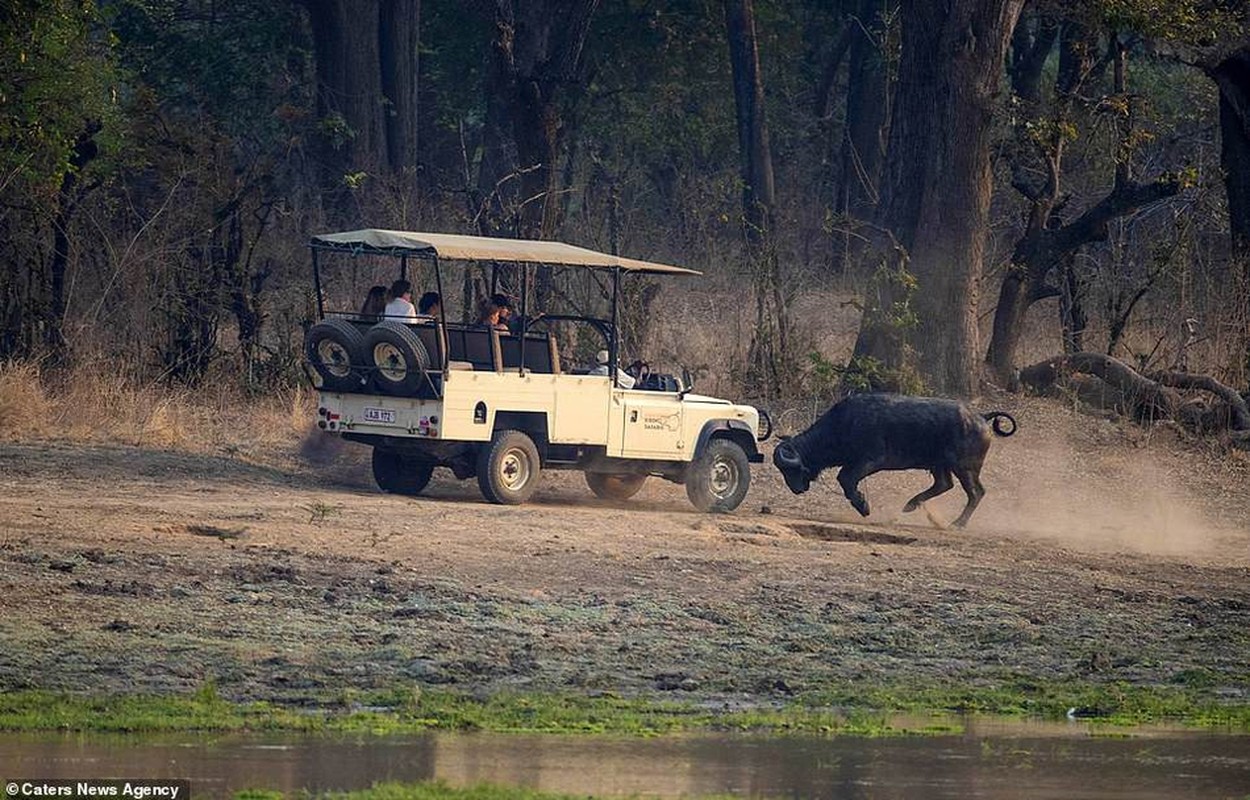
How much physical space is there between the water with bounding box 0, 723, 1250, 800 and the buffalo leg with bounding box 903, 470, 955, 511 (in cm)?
936

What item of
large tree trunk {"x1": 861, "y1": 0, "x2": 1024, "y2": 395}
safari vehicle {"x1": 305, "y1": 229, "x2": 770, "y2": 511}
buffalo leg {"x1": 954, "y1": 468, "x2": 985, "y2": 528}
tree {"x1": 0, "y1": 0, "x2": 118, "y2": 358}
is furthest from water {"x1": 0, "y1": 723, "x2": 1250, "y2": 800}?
large tree trunk {"x1": 861, "y1": 0, "x2": 1024, "y2": 395}

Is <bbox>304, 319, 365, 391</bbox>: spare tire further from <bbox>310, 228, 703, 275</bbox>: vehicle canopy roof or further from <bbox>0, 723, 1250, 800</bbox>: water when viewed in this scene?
<bbox>0, 723, 1250, 800</bbox>: water

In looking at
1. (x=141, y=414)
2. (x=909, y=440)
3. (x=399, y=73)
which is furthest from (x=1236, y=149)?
(x=399, y=73)

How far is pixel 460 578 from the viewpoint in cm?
1412

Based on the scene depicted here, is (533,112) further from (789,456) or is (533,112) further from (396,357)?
(396,357)

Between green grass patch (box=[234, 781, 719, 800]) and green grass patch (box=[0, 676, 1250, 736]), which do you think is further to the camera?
green grass patch (box=[0, 676, 1250, 736])

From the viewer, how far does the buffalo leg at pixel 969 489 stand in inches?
787

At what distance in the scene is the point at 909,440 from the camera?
781 inches

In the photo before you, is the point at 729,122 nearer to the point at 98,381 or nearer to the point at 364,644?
the point at 98,381

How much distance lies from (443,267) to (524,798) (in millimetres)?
18011

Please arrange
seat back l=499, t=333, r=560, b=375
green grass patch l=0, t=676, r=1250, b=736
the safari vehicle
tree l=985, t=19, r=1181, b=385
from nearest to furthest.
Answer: green grass patch l=0, t=676, r=1250, b=736 → the safari vehicle → seat back l=499, t=333, r=560, b=375 → tree l=985, t=19, r=1181, b=385

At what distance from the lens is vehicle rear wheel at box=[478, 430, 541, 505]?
59.6 ft

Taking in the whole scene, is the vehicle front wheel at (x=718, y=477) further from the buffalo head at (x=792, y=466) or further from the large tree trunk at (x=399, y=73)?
the large tree trunk at (x=399, y=73)

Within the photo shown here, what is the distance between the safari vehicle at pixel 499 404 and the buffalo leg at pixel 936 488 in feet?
5.26
